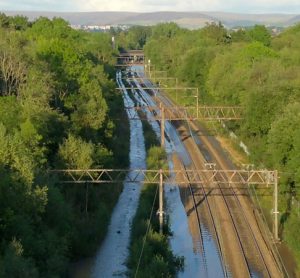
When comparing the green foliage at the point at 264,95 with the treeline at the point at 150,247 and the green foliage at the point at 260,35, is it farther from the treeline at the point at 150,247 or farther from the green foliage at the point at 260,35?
the treeline at the point at 150,247

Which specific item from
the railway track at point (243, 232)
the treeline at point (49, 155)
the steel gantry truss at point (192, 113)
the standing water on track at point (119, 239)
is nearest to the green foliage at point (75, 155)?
the treeline at point (49, 155)

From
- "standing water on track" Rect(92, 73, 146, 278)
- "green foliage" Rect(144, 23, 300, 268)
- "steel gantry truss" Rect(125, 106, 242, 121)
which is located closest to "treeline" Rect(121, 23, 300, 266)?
"green foliage" Rect(144, 23, 300, 268)

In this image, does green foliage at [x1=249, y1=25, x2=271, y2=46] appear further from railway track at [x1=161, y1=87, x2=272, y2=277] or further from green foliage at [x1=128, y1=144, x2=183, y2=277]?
green foliage at [x1=128, y1=144, x2=183, y2=277]

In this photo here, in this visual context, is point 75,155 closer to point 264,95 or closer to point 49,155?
point 49,155

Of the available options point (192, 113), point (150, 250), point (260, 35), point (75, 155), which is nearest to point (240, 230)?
point (150, 250)

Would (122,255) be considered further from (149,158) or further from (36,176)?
(149,158)

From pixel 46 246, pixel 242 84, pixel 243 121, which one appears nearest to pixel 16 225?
pixel 46 246
